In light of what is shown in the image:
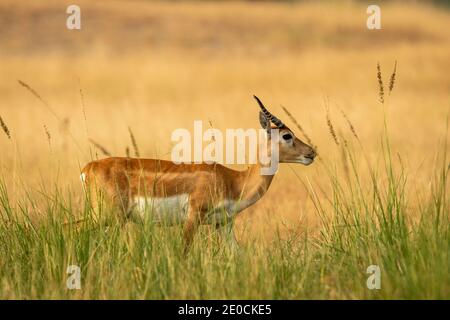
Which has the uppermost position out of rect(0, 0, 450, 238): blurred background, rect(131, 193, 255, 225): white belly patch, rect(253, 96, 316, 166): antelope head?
rect(0, 0, 450, 238): blurred background

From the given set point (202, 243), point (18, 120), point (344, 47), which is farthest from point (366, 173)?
point (344, 47)

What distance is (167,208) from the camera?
9219 mm

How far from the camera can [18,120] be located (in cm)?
2162

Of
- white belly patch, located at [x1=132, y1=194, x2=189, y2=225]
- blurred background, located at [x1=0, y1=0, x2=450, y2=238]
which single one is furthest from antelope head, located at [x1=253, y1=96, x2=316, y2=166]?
blurred background, located at [x1=0, y1=0, x2=450, y2=238]

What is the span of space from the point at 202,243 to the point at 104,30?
2546 cm

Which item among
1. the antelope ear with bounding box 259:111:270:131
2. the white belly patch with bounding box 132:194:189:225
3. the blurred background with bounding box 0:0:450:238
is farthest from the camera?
the blurred background with bounding box 0:0:450:238

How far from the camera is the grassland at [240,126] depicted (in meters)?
7.64

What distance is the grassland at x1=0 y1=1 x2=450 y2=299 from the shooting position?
7637mm

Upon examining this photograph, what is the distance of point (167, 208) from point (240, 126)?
→ 11.5 meters

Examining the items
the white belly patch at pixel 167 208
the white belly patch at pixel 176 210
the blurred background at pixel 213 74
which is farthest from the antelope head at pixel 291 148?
the blurred background at pixel 213 74

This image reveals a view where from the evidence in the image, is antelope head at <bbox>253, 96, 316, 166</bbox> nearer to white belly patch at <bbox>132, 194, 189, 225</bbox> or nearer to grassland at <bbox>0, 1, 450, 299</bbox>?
grassland at <bbox>0, 1, 450, 299</bbox>

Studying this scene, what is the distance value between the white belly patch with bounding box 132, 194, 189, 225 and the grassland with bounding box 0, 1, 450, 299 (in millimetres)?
437

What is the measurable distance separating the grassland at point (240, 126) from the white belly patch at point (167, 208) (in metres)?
0.44
